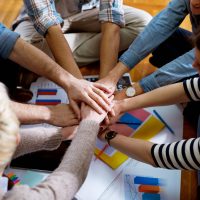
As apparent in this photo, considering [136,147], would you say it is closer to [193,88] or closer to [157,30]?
[193,88]

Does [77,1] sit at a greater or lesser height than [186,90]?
greater

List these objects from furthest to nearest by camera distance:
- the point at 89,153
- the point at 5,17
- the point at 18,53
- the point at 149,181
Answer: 1. the point at 5,17
2. the point at 18,53
3. the point at 149,181
4. the point at 89,153

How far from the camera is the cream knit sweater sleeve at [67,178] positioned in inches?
29.2

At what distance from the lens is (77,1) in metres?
1.63

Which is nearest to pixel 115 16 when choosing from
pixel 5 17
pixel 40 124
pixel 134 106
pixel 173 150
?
pixel 134 106

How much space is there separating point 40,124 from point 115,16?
57 centimetres

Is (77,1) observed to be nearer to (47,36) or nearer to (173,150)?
(47,36)

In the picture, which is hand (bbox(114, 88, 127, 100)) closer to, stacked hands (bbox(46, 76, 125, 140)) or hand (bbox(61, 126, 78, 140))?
stacked hands (bbox(46, 76, 125, 140))

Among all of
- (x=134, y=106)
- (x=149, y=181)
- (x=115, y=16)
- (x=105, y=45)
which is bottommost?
(x=149, y=181)

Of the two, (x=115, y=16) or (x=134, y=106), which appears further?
(x=115, y=16)

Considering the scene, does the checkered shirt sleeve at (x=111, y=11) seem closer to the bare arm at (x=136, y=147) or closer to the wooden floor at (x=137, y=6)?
the wooden floor at (x=137, y=6)

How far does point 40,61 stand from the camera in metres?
1.25

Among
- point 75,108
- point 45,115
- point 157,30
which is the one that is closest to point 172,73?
point 157,30

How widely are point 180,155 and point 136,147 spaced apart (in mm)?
153
